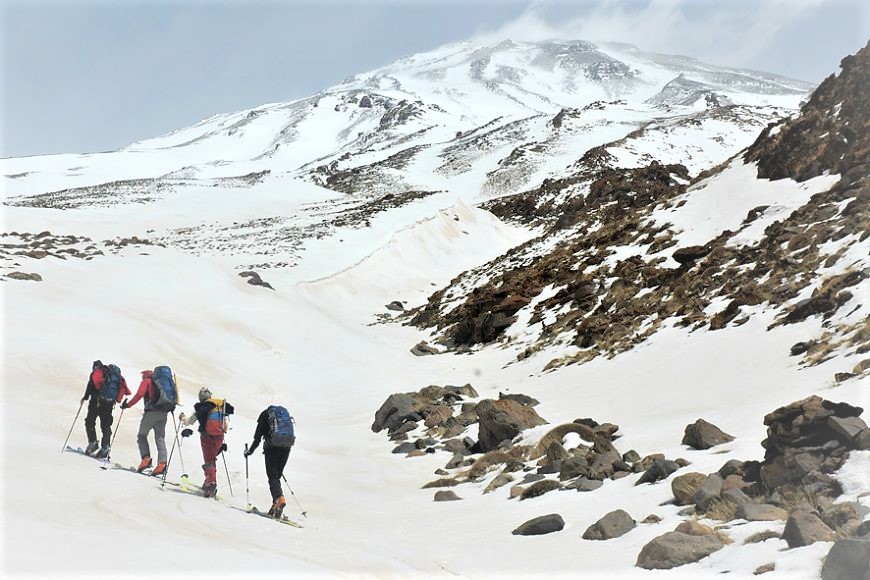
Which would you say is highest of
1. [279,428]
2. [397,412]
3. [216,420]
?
[397,412]

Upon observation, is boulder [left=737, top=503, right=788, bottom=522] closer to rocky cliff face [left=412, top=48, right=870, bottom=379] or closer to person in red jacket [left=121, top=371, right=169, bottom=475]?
rocky cliff face [left=412, top=48, right=870, bottom=379]

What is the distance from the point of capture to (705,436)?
Result: 9672 millimetres

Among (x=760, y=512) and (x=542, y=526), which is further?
(x=542, y=526)

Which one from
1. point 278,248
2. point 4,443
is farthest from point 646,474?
point 278,248

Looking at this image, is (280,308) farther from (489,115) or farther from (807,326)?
(489,115)

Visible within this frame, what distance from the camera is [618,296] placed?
22.6 metres

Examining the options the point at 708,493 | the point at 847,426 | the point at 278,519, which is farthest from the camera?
the point at 278,519

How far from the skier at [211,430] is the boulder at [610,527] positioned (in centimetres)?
528

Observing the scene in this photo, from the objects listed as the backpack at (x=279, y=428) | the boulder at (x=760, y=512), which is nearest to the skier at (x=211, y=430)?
the backpack at (x=279, y=428)

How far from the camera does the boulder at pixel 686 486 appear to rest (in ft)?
25.8

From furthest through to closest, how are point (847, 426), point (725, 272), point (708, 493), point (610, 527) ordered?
point (725, 272), point (610, 527), point (708, 493), point (847, 426)

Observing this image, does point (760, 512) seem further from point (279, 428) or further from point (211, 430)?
point (211, 430)

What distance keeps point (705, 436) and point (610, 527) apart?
9.37 feet

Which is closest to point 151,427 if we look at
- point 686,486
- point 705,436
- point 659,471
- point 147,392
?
point 147,392
